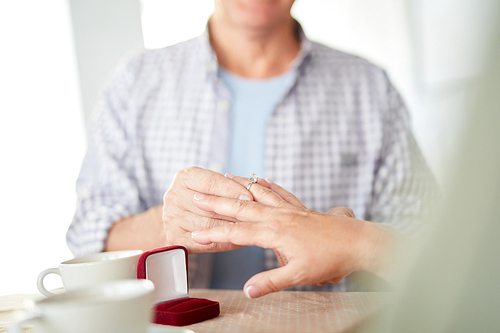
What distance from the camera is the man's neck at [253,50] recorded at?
106cm

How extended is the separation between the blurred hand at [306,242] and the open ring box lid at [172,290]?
44 mm

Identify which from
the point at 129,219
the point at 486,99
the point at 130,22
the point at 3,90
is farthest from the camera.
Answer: the point at 130,22

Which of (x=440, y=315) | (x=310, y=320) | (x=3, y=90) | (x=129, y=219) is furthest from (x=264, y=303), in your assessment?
(x=3, y=90)

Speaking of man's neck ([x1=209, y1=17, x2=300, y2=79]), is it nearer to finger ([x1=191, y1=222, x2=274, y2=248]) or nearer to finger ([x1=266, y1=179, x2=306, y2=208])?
finger ([x1=266, y1=179, x2=306, y2=208])

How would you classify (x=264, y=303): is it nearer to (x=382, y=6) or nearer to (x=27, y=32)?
(x=382, y=6)

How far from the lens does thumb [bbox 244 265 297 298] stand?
44cm

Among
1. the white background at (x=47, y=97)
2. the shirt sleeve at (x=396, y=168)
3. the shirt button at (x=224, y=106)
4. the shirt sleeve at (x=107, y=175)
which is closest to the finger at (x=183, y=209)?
the shirt sleeve at (x=107, y=175)

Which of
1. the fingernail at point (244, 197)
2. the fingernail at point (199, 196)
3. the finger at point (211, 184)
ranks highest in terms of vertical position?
the finger at point (211, 184)

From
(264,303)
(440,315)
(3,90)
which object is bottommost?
(264,303)

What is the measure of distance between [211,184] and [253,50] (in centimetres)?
58

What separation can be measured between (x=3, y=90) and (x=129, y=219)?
1.06 m

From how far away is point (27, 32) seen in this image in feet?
5.14

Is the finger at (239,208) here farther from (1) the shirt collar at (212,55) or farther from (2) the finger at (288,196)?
(1) the shirt collar at (212,55)

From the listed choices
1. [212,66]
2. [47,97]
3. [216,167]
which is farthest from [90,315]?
[47,97]
